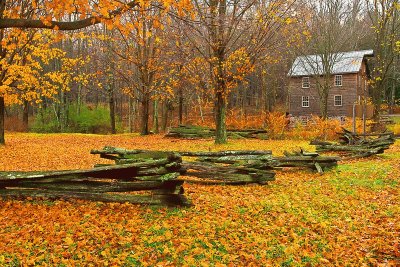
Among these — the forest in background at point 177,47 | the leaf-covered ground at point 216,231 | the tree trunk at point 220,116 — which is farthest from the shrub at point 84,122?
the leaf-covered ground at point 216,231

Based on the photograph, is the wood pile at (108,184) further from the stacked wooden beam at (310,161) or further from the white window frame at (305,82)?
the white window frame at (305,82)

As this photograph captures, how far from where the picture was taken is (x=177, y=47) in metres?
20.0

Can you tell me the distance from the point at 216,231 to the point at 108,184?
2.29m

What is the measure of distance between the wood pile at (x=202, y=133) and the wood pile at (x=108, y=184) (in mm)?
17990

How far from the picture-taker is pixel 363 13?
4134cm

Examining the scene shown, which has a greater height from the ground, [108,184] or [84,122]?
[84,122]

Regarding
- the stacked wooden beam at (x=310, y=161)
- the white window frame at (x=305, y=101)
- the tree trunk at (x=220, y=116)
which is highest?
the white window frame at (x=305, y=101)

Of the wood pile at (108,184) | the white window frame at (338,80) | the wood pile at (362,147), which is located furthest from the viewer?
the white window frame at (338,80)

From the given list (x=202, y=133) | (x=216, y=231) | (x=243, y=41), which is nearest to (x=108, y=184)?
(x=216, y=231)

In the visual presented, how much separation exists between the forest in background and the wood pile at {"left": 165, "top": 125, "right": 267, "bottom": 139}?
7.23 ft

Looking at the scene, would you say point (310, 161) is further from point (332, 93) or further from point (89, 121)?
point (89, 121)

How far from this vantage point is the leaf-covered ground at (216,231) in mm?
5250

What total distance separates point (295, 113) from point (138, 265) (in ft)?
127

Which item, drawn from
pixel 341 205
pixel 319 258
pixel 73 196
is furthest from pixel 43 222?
pixel 341 205
